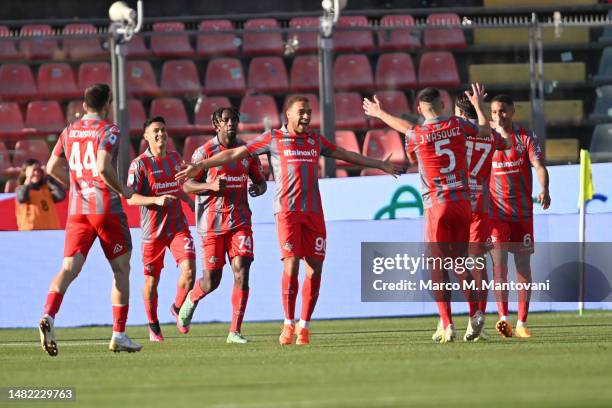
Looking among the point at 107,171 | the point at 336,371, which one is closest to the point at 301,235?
the point at 107,171

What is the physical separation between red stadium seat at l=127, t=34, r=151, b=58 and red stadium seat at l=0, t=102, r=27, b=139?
1801mm

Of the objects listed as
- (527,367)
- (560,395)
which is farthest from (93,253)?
(560,395)

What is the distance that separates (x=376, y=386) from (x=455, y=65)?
40.5 feet

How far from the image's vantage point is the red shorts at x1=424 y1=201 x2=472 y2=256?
11992 millimetres

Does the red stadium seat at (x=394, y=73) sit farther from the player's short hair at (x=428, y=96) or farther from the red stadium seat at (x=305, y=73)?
the player's short hair at (x=428, y=96)

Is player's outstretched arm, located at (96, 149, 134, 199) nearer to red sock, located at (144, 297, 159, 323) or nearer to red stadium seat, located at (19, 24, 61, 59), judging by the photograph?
red sock, located at (144, 297, 159, 323)

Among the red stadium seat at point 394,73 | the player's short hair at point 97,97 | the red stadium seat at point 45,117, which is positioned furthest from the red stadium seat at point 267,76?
the player's short hair at point 97,97

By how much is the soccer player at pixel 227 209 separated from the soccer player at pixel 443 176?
2.02m

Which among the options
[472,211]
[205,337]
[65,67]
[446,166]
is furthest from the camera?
[65,67]

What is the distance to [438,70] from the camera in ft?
65.4

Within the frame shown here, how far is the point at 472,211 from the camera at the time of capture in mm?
12875

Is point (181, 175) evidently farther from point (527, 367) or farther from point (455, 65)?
point (455, 65)

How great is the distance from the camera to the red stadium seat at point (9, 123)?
741 inches

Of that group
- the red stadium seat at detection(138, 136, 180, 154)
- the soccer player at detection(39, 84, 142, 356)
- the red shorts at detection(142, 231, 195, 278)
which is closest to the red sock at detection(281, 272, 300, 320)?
the soccer player at detection(39, 84, 142, 356)
